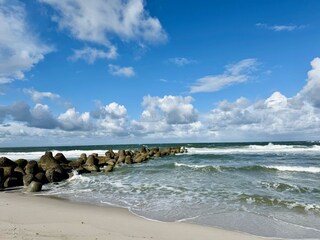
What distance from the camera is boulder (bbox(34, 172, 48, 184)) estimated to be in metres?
17.9

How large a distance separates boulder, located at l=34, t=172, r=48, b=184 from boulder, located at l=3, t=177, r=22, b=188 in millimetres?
904

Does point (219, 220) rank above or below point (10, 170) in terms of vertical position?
below

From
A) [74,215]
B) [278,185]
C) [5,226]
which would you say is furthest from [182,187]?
[5,226]

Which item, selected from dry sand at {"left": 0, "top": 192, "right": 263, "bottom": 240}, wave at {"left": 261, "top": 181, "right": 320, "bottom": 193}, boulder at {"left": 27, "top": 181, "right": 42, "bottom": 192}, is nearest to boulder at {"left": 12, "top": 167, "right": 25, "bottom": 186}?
boulder at {"left": 27, "top": 181, "right": 42, "bottom": 192}

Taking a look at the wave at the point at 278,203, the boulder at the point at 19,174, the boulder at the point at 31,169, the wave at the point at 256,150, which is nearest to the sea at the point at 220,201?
the wave at the point at 278,203

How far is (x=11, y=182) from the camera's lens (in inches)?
672

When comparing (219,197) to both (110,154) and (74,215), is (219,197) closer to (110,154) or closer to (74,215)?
(74,215)

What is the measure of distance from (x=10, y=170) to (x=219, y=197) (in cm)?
1155

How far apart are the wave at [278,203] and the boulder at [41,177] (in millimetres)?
10967

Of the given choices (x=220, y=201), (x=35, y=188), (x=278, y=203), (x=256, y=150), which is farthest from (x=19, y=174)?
(x=256, y=150)

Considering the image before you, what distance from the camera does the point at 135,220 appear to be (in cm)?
905

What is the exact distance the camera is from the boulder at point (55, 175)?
736 inches

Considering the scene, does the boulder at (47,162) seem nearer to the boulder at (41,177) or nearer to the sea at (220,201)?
the boulder at (41,177)

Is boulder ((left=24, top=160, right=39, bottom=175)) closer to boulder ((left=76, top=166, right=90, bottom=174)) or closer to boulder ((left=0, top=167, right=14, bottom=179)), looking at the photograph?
boulder ((left=0, top=167, right=14, bottom=179))
